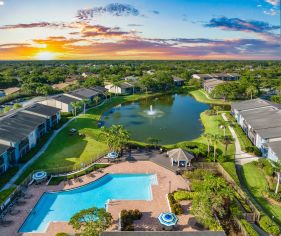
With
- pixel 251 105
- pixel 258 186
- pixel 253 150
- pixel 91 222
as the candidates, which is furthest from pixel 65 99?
pixel 91 222

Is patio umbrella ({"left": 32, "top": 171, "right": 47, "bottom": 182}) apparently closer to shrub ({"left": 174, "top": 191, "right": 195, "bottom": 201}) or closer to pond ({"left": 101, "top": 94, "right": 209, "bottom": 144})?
shrub ({"left": 174, "top": 191, "right": 195, "bottom": 201})

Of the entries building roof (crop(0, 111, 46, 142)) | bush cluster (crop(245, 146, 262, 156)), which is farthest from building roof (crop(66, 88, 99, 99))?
bush cluster (crop(245, 146, 262, 156))

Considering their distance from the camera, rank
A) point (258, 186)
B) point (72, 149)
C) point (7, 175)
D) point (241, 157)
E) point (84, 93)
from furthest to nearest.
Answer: point (84, 93) < point (72, 149) < point (241, 157) < point (7, 175) < point (258, 186)

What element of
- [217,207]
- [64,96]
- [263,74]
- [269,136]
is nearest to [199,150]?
[269,136]

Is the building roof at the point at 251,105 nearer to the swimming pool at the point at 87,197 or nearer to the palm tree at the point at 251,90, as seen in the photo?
the palm tree at the point at 251,90

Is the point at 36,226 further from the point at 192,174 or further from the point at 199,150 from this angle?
the point at 199,150

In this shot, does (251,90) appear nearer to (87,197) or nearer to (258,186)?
(258,186)

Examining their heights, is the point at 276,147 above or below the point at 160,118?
A: above
